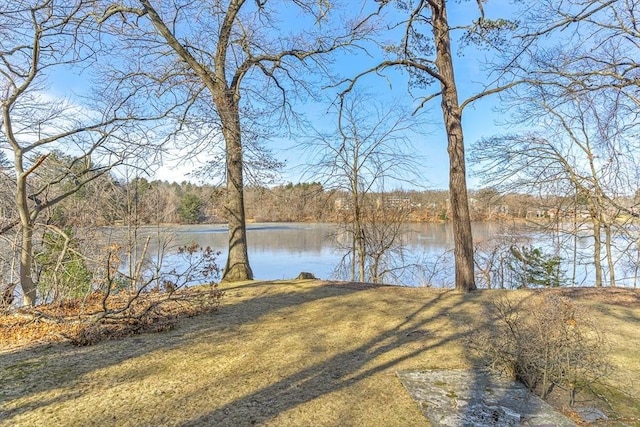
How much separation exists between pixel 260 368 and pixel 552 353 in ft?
7.14

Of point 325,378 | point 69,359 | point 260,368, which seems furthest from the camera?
point 69,359

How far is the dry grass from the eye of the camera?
7.63ft

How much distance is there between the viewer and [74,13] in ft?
18.4

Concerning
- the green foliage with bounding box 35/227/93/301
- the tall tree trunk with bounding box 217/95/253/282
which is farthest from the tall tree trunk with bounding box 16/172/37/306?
the tall tree trunk with bounding box 217/95/253/282

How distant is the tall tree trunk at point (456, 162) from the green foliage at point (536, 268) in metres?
7.05

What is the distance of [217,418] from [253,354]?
1084mm

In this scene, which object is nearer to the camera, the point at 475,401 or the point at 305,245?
the point at 475,401

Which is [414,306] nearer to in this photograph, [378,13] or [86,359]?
[86,359]

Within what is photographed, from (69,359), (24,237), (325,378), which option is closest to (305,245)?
(24,237)

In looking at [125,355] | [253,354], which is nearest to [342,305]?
[253,354]

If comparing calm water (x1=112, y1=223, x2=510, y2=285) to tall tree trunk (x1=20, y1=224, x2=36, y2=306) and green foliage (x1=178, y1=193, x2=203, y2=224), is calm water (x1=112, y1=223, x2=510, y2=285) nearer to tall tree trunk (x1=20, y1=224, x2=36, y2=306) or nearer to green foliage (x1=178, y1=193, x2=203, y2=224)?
green foliage (x1=178, y1=193, x2=203, y2=224)

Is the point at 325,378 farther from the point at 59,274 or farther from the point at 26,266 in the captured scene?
the point at 59,274

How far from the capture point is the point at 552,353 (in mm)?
2570

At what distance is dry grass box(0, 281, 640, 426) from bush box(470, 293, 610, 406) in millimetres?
245
